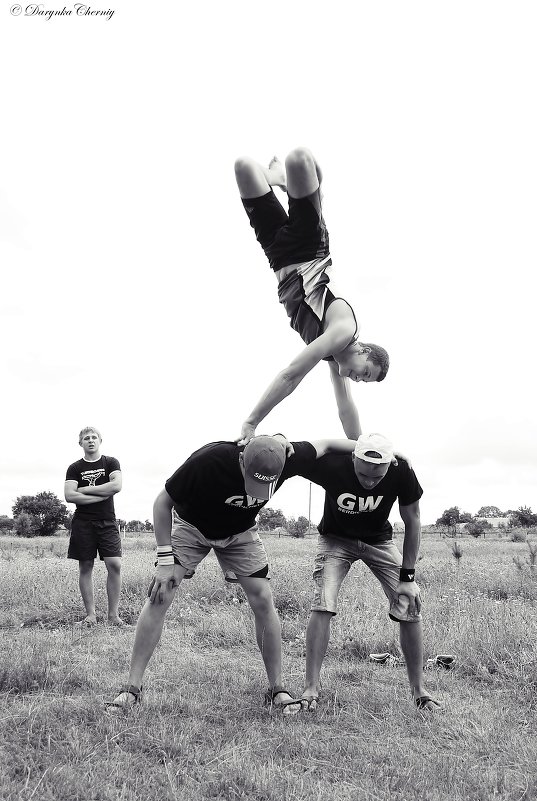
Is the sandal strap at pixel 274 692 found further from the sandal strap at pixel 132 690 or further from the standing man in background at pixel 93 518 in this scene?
the standing man in background at pixel 93 518

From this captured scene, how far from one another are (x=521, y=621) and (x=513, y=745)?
2925 mm

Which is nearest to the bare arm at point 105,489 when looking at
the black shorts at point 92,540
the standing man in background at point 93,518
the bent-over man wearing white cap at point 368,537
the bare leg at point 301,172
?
the standing man in background at point 93,518

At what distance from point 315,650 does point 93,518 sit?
13.0 ft

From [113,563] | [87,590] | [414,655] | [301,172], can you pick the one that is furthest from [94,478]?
[301,172]

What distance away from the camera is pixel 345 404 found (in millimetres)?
5574

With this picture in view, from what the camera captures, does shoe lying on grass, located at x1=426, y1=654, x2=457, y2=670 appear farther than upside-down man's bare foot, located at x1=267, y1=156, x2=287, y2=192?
Yes

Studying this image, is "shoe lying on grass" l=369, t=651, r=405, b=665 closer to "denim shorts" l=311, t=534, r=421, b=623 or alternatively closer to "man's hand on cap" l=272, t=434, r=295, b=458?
"denim shorts" l=311, t=534, r=421, b=623

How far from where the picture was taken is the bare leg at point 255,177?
16.2 ft

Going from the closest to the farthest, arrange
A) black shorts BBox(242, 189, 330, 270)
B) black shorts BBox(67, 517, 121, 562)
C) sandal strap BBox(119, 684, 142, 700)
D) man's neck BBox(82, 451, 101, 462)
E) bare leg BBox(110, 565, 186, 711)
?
sandal strap BBox(119, 684, 142, 700), bare leg BBox(110, 565, 186, 711), black shorts BBox(242, 189, 330, 270), black shorts BBox(67, 517, 121, 562), man's neck BBox(82, 451, 101, 462)

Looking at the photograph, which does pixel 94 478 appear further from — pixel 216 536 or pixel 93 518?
pixel 216 536

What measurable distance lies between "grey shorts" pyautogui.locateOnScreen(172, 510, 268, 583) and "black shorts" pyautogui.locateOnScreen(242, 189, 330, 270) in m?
2.15

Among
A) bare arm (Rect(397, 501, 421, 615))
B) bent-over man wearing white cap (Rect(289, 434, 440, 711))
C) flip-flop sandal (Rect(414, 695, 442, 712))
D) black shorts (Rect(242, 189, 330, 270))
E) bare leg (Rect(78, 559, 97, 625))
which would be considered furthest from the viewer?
bare leg (Rect(78, 559, 97, 625))

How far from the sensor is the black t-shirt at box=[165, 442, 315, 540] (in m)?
4.49

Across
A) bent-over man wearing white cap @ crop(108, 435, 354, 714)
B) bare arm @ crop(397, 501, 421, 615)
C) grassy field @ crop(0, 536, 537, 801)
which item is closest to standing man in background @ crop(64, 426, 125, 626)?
grassy field @ crop(0, 536, 537, 801)
